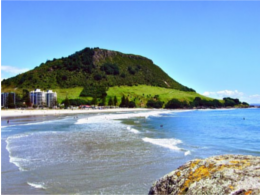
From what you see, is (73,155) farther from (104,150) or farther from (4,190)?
(4,190)

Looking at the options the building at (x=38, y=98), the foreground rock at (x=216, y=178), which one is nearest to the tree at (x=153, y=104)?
the building at (x=38, y=98)

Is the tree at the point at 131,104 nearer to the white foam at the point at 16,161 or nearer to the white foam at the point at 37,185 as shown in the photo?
the white foam at the point at 16,161

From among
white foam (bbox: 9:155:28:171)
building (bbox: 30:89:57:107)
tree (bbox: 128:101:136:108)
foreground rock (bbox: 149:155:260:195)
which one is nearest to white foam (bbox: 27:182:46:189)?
white foam (bbox: 9:155:28:171)

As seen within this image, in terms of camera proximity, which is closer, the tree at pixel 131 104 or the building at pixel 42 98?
the building at pixel 42 98

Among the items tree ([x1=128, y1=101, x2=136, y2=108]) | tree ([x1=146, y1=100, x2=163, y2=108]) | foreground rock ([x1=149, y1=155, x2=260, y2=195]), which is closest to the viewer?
foreground rock ([x1=149, y1=155, x2=260, y2=195])

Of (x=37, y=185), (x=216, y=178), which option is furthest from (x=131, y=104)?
(x=216, y=178)

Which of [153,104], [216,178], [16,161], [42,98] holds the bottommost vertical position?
[16,161]

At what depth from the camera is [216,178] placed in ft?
10.8

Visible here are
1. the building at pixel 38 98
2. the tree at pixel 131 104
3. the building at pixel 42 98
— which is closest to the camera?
the building at pixel 38 98

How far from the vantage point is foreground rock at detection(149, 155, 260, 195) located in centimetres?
300

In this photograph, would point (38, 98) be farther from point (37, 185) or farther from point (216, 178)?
point (216, 178)

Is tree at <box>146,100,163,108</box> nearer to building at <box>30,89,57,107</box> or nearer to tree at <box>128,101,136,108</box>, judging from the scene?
tree at <box>128,101,136,108</box>

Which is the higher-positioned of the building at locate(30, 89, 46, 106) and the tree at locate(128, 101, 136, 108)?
the building at locate(30, 89, 46, 106)

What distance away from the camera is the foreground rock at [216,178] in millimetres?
2996
